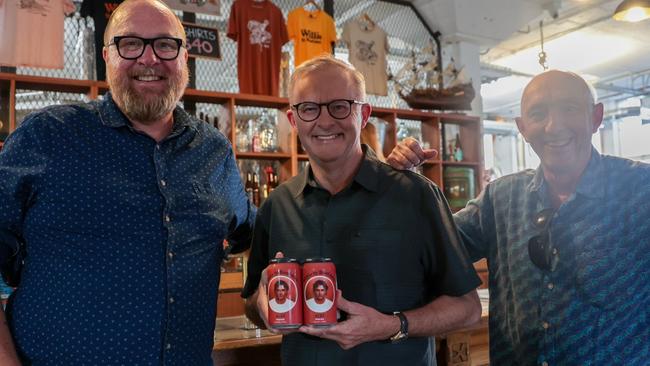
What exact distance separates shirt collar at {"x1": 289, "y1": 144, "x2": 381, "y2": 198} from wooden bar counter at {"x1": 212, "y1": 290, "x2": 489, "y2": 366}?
61cm

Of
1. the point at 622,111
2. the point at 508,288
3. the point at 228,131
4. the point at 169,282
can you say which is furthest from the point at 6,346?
the point at 622,111

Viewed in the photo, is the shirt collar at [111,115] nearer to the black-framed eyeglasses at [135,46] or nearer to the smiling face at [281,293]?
the black-framed eyeglasses at [135,46]

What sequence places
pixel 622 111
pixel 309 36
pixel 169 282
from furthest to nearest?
pixel 622 111 → pixel 309 36 → pixel 169 282

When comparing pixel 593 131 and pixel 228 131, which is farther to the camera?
pixel 228 131

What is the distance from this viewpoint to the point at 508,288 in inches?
71.6

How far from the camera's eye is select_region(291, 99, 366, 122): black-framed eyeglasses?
1.57m

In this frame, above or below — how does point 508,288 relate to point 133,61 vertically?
below

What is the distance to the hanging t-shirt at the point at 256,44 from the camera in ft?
16.9

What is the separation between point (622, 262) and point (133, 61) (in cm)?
149

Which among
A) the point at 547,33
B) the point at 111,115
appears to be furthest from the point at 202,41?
the point at 547,33

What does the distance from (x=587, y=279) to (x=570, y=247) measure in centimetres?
10

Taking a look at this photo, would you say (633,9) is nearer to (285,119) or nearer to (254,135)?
(285,119)

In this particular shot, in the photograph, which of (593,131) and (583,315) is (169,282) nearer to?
(583,315)

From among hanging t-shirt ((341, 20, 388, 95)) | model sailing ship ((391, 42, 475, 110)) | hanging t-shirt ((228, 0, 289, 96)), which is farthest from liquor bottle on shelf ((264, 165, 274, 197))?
model sailing ship ((391, 42, 475, 110))
